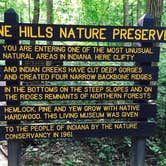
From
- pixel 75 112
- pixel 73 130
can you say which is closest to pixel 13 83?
pixel 75 112

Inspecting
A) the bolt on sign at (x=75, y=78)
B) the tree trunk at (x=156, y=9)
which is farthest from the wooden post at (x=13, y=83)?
the tree trunk at (x=156, y=9)

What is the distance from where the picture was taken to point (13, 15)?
4.64m

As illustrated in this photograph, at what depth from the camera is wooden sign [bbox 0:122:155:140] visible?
16.0 feet

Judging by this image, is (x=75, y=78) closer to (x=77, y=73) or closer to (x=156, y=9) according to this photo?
(x=77, y=73)

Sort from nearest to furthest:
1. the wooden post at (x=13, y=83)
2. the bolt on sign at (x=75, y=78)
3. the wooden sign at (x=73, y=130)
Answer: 1. the wooden post at (x=13, y=83)
2. the bolt on sign at (x=75, y=78)
3. the wooden sign at (x=73, y=130)

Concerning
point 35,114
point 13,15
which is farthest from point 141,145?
point 13,15

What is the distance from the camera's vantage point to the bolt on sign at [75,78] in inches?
187

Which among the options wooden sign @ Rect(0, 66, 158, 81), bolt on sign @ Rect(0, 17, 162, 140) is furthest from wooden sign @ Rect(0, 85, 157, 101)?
wooden sign @ Rect(0, 66, 158, 81)

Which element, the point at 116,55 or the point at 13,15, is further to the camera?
the point at 116,55

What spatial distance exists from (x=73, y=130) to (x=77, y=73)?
33.8 inches

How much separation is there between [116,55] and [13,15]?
5.22 feet

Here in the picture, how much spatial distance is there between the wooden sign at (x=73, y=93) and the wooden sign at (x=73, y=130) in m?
0.42

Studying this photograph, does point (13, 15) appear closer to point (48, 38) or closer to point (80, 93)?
point (48, 38)

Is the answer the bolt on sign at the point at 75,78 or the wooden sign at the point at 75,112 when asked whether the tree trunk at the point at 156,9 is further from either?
the wooden sign at the point at 75,112
